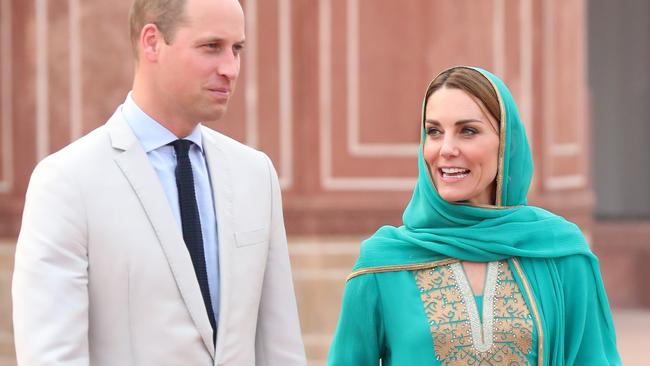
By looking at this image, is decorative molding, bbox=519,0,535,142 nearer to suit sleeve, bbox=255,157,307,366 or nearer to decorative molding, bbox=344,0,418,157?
decorative molding, bbox=344,0,418,157

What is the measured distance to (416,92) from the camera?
24.7ft

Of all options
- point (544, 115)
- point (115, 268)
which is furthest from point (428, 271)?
point (544, 115)

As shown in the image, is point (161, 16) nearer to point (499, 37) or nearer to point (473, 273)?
point (473, 273)

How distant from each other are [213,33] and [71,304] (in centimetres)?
60

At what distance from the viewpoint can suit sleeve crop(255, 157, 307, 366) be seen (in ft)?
8.87

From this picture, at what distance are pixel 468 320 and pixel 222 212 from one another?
0.57 meters

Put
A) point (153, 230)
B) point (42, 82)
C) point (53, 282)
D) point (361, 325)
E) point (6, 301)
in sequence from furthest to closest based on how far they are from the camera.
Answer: point (42, 82) < point (6, 301) < point (361, 325) < point (153, 230) < point (53, 282)

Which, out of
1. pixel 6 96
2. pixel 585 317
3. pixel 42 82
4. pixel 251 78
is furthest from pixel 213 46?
pixel 6 96

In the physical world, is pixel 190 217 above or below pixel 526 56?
below

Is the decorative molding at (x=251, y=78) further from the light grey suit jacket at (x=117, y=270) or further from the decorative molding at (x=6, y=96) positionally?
the light grey suit jacket at (x=117, y=270)

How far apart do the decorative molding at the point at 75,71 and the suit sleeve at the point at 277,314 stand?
194 inches

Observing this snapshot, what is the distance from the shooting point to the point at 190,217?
256cm

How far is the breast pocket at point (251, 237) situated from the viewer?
261 centimetres

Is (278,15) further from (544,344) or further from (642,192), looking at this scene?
(544,344)
